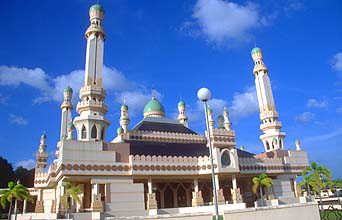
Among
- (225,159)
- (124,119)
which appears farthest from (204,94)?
(124,119)

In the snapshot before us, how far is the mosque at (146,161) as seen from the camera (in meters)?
23.7

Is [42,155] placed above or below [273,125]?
below

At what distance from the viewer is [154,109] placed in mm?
41531

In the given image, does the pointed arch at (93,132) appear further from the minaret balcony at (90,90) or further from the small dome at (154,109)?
the small dome at (154,109)

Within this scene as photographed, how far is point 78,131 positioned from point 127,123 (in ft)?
39.6

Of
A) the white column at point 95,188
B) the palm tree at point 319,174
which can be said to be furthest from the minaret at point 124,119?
the palm tree at point 319,174

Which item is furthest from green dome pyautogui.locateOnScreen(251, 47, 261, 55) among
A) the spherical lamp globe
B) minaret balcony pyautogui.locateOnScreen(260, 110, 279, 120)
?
the spherical lamp globe

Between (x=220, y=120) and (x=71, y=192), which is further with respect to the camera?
(x=220, y=120)

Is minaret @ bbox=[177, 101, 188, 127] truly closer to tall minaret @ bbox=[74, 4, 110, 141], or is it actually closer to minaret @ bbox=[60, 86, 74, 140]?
minaret @ bbox=[60, 86, 74, 140]

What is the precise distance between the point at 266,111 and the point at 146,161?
17.5m

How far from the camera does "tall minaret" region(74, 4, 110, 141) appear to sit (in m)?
25.8

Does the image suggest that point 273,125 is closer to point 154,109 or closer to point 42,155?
point 154,109

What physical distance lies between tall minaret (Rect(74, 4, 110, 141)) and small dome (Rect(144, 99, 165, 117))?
14.2m

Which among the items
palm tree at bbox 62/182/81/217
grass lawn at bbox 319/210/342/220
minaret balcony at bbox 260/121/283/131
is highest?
minaret balcony at bbox 260/121/283/131
